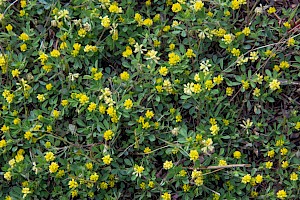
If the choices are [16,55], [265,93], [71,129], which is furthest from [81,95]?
[265,93]

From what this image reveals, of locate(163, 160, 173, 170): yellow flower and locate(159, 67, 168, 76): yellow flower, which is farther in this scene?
locate(159, 67, 168, 76): yellow flower

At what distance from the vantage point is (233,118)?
101 inches

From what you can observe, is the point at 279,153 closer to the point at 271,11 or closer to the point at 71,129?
the point at 271,11

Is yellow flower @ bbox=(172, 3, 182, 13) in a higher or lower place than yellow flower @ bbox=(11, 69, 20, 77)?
higher

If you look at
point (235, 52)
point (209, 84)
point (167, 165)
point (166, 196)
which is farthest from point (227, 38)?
point (166, 196)

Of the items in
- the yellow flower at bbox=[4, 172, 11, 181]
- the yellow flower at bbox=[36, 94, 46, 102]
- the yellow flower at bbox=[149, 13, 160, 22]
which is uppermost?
the yellow flower at bbox=[149, 13, 160, 22]

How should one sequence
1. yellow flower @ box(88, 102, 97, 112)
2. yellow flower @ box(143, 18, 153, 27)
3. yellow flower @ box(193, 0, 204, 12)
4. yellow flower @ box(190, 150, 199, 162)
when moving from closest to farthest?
yellow flower @ box(190, 150, 199, 162), yellow flower @ box(88, 102, 97, 112), yellow flower @ box(193, 0, 204, 12), yellow flower @ box(143, 18, 153, 27)

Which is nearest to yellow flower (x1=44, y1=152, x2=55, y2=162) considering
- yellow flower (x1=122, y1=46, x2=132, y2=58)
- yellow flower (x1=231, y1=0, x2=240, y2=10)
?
yellow flower (x1=122, y1=46, x2=132, y2=58)

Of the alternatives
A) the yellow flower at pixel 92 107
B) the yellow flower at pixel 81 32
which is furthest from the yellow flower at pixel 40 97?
the yellow flower at pixel 81 32

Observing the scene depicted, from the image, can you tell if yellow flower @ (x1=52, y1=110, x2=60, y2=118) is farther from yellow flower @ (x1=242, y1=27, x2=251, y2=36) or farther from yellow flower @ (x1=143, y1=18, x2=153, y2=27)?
yellow flower @ (x1=242, y1=27, x2=251, y2=36)

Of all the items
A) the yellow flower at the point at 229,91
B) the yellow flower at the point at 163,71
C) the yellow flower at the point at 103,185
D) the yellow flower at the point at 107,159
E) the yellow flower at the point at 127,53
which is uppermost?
the yellow flower at the point at 127,53

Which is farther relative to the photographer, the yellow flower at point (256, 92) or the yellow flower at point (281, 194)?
the yellow flower at point (256, 92)

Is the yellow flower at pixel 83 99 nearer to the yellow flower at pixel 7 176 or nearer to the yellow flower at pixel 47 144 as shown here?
Result: the yellow flower at pixel 47 144

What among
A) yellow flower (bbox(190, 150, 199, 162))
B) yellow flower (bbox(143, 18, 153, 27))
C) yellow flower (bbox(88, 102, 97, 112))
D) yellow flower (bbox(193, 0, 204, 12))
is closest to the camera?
yellow flower (bbox(190, 150, 199, 162))
